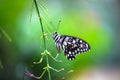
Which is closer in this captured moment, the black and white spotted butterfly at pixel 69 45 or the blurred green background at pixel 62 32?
the black and white spotted butterfly at pixel 69 45

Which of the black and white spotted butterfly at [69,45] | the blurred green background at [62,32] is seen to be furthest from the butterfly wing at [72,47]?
the blurred green background at [62,32]

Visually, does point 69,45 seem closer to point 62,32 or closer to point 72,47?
point 72,47

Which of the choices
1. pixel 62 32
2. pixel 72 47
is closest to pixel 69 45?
pixel 72 47

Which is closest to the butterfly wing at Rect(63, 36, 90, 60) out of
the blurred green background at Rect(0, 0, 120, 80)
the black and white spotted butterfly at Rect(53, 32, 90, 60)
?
the black and white spotted butterfly at Rect(53, 32, 90, 60)

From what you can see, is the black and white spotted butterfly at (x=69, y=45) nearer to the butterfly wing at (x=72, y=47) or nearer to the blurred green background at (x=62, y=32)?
the butterfly wing at (x=72, y=47)

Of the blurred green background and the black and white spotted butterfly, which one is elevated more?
the black and white spotted butterfly

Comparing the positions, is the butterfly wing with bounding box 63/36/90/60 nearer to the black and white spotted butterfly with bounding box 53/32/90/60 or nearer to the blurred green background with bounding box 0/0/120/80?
the black and white spotted butterfly with bounding box 53/32/90/60
